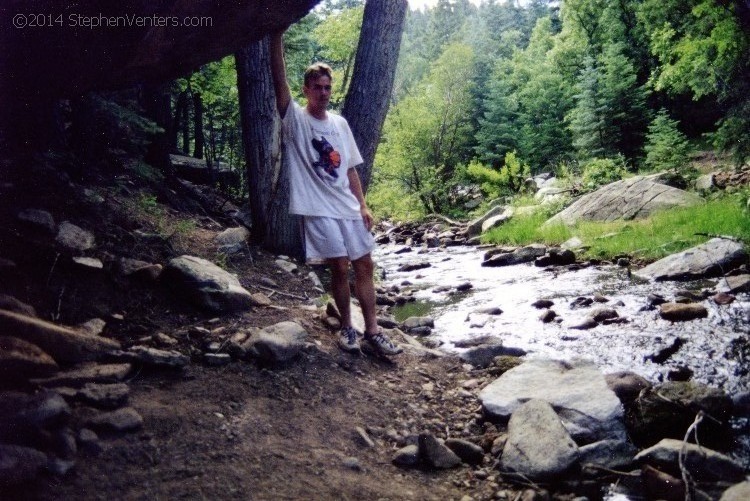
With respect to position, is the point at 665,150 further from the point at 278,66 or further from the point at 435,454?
the point at 435,454

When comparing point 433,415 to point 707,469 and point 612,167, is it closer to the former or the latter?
point 707,469

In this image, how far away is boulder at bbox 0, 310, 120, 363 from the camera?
2383 millimetres

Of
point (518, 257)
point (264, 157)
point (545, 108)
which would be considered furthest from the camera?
point (545, 108)

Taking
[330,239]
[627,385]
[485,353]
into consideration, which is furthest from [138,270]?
[627,385]

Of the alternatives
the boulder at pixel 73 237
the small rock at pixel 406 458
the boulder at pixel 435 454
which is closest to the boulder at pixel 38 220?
the boulder at pixel 73 237

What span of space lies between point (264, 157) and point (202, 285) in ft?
10.0

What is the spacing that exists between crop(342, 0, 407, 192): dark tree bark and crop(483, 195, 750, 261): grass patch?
5188mm

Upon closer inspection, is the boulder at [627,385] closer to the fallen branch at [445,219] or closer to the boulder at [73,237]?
the boulder at [73,237]

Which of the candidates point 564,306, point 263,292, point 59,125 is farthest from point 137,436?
point 564,306

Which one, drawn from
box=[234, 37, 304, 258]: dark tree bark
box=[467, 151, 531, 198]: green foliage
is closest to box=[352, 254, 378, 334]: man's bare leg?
box=[234, 37, 304, 258]: dark tree bark

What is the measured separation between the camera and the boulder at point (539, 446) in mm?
2662

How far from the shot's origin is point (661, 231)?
32.0ft

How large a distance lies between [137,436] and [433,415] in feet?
6.62

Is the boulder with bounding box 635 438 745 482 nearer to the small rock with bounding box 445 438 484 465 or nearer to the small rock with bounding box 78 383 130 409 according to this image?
the small rock with bounding box 445 438 484 465
